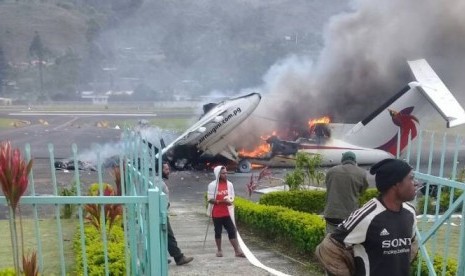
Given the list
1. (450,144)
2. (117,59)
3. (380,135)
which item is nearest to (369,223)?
(380,135)

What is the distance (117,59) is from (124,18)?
12820 mm

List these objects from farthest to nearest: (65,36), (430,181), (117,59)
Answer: (65,36)
(117,59)
(430,181)

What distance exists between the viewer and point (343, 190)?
648cm

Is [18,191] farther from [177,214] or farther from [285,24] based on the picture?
[285,24]

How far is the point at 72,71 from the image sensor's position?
74250mm

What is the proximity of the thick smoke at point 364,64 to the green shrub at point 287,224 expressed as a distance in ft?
40.9

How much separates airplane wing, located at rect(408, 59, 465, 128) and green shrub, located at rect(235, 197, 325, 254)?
442 inches

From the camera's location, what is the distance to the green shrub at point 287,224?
8.05 m

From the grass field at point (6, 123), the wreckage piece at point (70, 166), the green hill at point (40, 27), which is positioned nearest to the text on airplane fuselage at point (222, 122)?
the wreckage piece at point (70, 166)

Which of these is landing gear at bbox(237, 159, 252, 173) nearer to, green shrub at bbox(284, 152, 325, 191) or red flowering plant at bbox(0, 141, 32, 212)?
green shrub at bbox(284, 152, 325, 191)

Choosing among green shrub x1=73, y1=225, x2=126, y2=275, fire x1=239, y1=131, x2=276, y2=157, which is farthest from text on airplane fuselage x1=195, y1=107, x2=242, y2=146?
green shrub x1=73, y1=225, x2=126, y2=275

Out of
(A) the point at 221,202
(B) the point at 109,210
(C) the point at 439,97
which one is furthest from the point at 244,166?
(B) the point at 109,210

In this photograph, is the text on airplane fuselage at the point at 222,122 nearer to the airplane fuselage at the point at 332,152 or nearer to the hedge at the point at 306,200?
the airplane fuselage at the point at 332,152

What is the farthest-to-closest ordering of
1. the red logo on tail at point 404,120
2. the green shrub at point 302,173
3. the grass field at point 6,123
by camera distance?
the grass field at point 6,123, the red logo on tail at point 404,120, the green shrub at point 302,173
